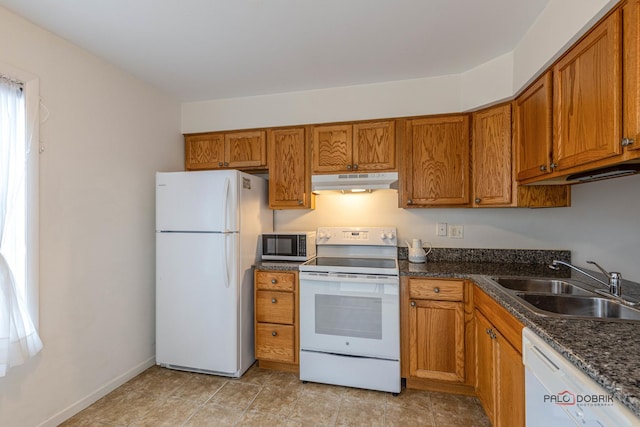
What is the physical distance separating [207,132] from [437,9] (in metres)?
2.18

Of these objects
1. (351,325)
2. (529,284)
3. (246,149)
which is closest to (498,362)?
(529,284)

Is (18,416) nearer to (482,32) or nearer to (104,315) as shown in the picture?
(104,315)

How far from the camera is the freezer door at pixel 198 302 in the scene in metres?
2.32

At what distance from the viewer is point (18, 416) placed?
5.36 feet

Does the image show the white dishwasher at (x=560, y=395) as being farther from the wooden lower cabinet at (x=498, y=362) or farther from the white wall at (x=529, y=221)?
the white wall at (x=529, y=221)

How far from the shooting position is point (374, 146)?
2549mm

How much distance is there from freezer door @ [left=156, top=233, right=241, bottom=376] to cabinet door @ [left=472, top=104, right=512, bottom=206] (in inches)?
77.6

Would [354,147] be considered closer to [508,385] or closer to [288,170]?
[288,170]

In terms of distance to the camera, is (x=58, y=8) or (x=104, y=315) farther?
(x=104, y=315)

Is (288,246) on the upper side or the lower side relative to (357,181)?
lower

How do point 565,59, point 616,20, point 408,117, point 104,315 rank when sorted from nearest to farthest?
point 616,20
point 565,59
point 104,315
point 408,117

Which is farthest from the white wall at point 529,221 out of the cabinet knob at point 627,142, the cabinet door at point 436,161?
the cabinet knob at point 627,142

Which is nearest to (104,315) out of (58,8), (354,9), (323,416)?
(323,416)

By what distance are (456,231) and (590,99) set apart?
4.71ft
